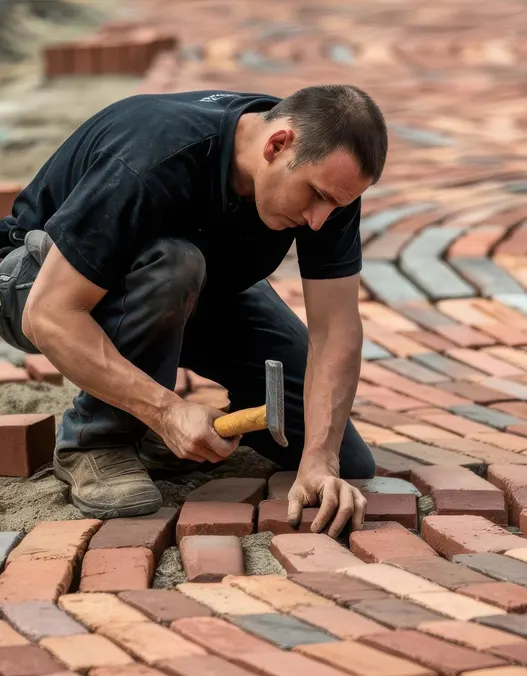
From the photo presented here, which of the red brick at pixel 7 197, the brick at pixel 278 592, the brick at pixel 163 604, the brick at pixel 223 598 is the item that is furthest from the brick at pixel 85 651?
the red brick at pixel 7 197

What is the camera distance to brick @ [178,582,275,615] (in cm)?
243

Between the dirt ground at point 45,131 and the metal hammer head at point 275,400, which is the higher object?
the metal hammer head at point 275,400

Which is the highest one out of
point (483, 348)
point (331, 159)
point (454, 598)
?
point (331, 159)

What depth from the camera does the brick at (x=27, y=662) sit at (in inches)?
85.7

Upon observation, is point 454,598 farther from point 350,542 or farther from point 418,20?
point 418,20

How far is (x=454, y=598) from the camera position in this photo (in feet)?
8.07

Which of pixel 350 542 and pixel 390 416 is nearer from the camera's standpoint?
pixel 350 542

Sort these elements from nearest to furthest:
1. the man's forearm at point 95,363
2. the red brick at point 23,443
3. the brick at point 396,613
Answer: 1. the brick at point 396,613
2. the man's forearm at point 95,363
3. the red brick at point 23,443

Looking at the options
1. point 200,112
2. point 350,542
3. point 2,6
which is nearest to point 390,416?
point 350,542

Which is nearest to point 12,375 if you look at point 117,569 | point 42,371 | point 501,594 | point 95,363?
point 42,371

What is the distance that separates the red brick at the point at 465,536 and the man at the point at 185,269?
0.18 m

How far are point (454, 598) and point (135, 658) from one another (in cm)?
68

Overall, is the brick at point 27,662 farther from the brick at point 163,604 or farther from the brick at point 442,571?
the brick at point 442,571

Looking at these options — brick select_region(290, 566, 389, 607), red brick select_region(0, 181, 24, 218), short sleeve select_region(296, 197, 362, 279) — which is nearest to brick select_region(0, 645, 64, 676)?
brick select_region(290, 566, 389, 607)
